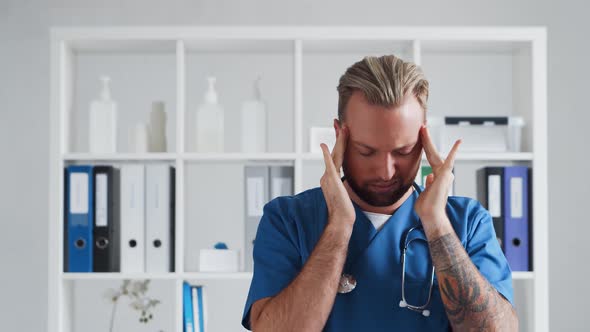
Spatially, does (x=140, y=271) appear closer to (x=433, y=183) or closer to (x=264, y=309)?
(x=264, y=309)

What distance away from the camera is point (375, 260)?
1.50m

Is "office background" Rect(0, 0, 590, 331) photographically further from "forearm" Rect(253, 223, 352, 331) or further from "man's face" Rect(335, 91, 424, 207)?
"forearm" Rect(253, 223, 352, 331)

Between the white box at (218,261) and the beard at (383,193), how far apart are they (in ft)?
3.58

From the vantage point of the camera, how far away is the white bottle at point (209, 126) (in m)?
2.58

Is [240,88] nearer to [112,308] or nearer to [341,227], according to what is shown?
[112,308]

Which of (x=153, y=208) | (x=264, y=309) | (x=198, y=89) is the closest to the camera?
(x=264, y=309)

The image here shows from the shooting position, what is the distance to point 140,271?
257 cm

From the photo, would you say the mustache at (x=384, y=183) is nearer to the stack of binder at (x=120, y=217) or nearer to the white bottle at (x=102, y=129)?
the stack of binder at (x=120, y=217)

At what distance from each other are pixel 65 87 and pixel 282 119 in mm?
858

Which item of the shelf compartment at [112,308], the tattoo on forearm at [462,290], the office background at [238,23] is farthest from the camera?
the office background at [238,23]

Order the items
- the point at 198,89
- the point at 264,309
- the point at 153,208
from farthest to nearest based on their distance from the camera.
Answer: the point at 198,89 → the point at 153,208 → the point at 264,309

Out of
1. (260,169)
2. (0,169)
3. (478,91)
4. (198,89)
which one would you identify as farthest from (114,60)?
(478,91)

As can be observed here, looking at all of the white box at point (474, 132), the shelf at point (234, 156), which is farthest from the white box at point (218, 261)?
the white box at point (474, 132)

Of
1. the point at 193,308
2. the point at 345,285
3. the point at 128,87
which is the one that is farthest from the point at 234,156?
the point at 345,285
